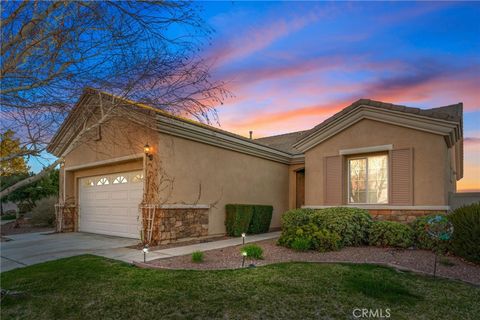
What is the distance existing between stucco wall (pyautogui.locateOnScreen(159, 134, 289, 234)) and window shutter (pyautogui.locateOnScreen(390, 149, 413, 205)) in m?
5.25

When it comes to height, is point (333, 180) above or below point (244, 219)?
above

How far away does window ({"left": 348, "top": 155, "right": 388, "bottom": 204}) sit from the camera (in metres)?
10.1

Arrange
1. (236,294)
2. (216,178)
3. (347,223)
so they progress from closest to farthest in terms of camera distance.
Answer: (236,294) → (347,223) → (216,178)

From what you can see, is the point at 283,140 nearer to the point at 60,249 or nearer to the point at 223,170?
the point at 223,170

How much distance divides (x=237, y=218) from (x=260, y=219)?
4.26 ft

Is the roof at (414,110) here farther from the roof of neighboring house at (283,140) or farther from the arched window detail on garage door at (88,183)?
the arched window detail on garage door at (88,183)

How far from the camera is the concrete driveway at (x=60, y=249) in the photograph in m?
7.67

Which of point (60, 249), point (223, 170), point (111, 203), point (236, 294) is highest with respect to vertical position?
point (223, 170)

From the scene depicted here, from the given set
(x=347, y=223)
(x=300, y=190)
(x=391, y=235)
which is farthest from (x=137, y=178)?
(x=300, y=190)

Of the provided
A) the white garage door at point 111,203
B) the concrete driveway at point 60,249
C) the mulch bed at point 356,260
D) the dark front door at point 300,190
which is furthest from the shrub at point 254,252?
the dark front door at point 300,190

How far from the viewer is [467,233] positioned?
6719mm

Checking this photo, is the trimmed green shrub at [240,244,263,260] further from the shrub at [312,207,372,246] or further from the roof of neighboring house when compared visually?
the roof of neighboring house

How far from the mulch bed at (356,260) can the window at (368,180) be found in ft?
7.81

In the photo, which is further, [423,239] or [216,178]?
[216,178]
